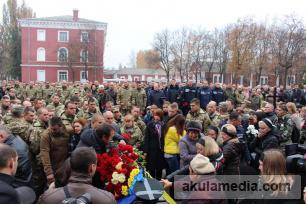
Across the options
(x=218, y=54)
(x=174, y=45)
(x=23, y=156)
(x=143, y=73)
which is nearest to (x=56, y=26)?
(x=174, y=45)

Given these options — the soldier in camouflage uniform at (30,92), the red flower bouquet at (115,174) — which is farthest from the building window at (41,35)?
the red flower bouquet at (115,174)

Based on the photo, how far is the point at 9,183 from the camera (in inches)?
124

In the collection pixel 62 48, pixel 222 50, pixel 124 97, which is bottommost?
pixel 124 97

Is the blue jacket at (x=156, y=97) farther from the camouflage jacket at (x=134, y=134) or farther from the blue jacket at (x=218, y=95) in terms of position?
the camouflage jacket at (x=134, y=134)

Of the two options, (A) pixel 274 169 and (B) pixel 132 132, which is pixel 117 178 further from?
(B) pixel 132 132

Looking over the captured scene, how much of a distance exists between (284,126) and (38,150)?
19.1 ft

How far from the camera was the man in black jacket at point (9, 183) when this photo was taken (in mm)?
2990

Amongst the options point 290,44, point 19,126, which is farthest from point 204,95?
point 290,44

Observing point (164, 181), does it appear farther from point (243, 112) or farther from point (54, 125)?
point (243, 112)

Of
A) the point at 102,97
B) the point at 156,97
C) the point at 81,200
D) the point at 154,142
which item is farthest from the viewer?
the point at 102,97

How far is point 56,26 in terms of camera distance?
5775cm

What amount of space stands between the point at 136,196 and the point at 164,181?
48 cm

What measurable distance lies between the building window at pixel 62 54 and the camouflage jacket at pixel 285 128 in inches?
2027

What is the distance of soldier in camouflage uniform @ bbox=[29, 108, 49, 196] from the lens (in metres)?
6.73
